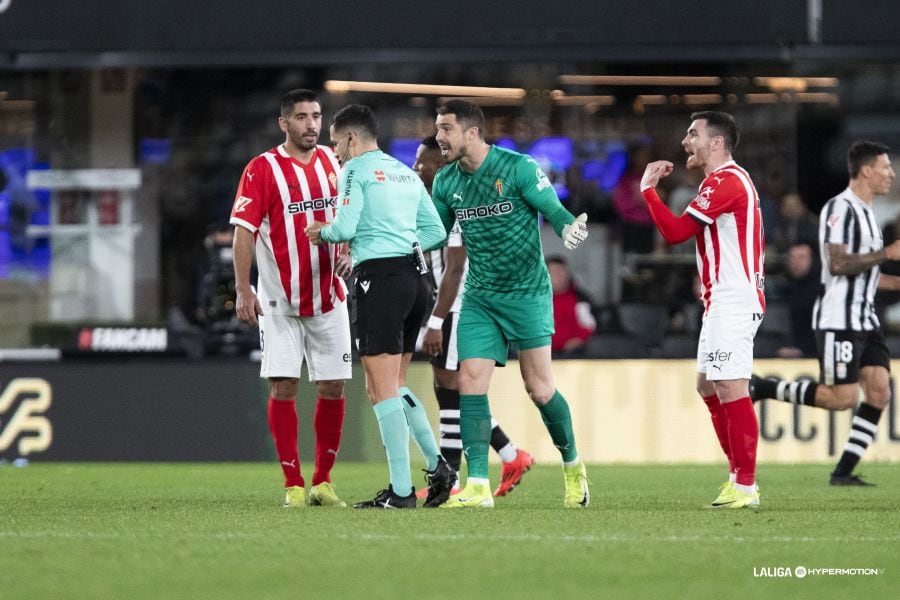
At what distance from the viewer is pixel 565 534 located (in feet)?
22.2

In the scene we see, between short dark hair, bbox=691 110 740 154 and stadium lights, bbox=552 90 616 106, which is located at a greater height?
stadium lights, bbox=552 90 616 106

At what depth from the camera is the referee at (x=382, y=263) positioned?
8.02 m

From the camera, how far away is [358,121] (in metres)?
8.18

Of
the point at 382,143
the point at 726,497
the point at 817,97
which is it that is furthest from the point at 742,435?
the point at 817,97

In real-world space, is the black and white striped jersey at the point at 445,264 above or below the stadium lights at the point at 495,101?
below

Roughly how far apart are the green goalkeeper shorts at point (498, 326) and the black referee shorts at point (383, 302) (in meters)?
0.37

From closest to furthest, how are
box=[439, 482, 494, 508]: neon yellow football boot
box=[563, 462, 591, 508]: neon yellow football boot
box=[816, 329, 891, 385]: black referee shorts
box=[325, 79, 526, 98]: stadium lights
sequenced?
box=[439, 482, 494, 508]: neon yellow football boot, box=[563, 462, 591, 508]: neon yellow football boot, box=[816, 329, 891, 385]: black referee shorts, box=[325, 79, 526, 98]: stadium lights

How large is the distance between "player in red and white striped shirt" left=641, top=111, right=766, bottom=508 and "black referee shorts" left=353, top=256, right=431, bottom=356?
1.29 meters

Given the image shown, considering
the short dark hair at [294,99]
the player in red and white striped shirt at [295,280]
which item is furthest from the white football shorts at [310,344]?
the short dark hair at [294,99]

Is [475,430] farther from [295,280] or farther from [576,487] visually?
[295,280]

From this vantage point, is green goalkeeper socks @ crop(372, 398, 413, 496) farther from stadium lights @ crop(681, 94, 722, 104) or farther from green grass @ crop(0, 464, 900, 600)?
stadium lights @ crop(681, 94, 722, 104)

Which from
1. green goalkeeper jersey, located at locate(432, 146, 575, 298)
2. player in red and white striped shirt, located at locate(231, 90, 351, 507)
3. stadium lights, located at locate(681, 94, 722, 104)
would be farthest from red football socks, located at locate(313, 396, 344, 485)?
stadium lights, located at locate(681, 94, 722, 104)

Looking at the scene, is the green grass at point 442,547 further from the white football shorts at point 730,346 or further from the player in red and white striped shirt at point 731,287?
the white football shorts at point 730,346

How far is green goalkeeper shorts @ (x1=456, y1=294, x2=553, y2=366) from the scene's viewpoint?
8297 millimetres
